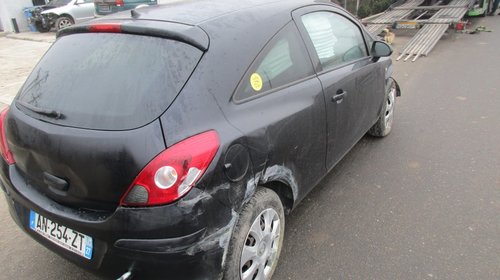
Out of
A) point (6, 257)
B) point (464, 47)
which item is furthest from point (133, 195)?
point (464, 47)

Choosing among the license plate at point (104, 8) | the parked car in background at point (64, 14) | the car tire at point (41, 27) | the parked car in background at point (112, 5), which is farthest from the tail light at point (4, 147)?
the car tire at point (41, 27)

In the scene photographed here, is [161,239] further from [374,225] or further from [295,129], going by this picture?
[374,225]

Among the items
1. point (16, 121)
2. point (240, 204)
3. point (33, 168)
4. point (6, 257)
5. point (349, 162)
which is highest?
Result: point (16, 121)

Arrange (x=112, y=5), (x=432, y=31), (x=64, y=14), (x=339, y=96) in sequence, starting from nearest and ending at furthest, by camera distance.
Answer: (x=339, y=96) < (x=432, y=31) < (x=112, y=5) < (x=64, y=14)

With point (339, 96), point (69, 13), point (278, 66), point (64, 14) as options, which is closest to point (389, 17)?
point (339, 96)

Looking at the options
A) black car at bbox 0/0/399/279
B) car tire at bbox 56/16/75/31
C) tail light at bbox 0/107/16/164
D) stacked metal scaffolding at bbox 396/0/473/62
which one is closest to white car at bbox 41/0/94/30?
car tire at bbox 56/16/75/31

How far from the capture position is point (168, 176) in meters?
1.75

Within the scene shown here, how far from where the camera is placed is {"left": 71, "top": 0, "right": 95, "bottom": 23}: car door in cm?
1527

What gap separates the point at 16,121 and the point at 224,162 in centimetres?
126

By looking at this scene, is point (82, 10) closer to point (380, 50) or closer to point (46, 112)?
point (380, 50)

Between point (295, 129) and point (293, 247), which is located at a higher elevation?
point (295, 129)

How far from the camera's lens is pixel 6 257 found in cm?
279

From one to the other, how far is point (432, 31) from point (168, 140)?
31.6 ft

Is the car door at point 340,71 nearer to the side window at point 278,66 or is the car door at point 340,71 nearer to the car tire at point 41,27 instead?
the side window at point 278,66
